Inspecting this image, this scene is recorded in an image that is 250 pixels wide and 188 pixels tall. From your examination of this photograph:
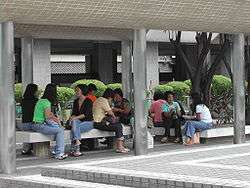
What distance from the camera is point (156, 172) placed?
9.68 meters

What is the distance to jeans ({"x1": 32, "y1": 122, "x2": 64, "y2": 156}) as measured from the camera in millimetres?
12750

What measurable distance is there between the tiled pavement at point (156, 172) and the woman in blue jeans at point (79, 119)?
1521 mm

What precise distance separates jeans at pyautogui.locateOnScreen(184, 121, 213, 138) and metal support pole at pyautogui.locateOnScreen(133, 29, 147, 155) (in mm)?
2330

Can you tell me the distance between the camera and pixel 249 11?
13820mm

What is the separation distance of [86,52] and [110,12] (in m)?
24.3

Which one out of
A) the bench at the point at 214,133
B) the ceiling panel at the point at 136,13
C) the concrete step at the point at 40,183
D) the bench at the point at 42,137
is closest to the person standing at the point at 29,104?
the bench at the point at 42,137

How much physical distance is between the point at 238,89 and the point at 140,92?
3.01 m

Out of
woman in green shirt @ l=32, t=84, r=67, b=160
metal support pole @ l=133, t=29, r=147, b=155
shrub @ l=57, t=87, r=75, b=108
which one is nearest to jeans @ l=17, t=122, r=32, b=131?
woman in green shirt @ l=32, t=84, r=67, b=160

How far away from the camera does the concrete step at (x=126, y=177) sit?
8477mm

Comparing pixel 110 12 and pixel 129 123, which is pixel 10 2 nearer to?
pixel 110 12

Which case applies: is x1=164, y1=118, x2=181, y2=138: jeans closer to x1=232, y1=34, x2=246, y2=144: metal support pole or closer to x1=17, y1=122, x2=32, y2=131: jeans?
x1=232, y1=34, x2=246, y2=144: metal support pole

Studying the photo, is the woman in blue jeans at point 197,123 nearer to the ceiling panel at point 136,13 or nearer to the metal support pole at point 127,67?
the ceiling panel at point 136,13

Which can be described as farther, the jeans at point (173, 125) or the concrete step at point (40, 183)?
the jeans at point (173, 125)

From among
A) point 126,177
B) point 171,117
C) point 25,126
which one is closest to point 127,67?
point 171,117
